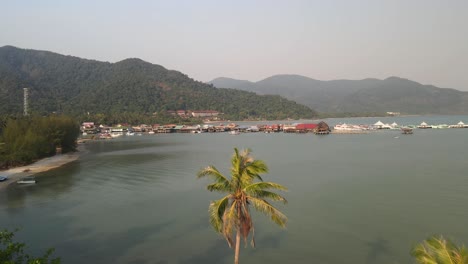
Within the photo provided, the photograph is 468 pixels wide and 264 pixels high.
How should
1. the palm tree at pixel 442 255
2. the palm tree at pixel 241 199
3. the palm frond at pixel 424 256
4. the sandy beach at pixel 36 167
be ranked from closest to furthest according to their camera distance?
1. the palm tree at pixel 442 255
2. the palm frond at pixel 424 256
3. the palm tree at pixel 241 199
4. the sandy beach at pixel 36 167

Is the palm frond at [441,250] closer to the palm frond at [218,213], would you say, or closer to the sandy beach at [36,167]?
the palm frond at [218,213]

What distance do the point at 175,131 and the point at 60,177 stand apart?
87.6 m

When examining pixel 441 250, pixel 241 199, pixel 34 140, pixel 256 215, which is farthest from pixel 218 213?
pixel 34 140

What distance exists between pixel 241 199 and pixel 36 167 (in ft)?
140

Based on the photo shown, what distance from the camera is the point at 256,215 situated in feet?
77.8

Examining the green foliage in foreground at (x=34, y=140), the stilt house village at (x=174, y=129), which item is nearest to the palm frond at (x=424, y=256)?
the green foliage in foreground at (x=34, y=140)

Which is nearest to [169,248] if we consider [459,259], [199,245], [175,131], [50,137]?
[199,245]

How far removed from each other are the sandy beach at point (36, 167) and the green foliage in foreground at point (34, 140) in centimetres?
134

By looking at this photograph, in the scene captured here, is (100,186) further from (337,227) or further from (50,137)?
(50,137)

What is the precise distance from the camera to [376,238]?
19.1m

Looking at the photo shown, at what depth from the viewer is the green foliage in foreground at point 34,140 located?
45044 millimetres

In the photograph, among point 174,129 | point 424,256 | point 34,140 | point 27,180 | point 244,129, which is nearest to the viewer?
point 424,256

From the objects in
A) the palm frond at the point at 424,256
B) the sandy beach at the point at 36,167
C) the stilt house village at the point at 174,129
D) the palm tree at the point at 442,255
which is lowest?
the sandy beach at the point at 36,167

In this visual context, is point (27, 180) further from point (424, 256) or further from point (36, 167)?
point (424, 256)
